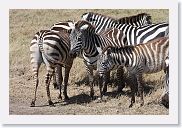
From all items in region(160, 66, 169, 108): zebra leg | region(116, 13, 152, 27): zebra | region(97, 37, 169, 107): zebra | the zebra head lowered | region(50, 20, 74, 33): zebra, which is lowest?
region(160, 66, 169, 108): zebra leg

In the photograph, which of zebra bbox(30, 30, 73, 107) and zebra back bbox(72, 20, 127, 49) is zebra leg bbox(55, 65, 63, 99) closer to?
zebra bbox(30, 30, 73, 107)

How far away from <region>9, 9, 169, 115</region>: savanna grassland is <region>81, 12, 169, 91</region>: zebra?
0.10m

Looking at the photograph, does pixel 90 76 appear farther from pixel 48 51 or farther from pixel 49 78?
pixel 48 51

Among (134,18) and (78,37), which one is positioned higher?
(134,18)

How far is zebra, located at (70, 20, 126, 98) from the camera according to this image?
6930 millimetres

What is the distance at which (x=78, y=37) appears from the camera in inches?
273

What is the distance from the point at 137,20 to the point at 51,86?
127cm

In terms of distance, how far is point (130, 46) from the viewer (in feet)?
22.5

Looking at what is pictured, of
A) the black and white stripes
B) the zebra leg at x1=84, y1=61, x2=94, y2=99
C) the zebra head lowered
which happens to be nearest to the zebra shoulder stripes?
the zebra head lowered

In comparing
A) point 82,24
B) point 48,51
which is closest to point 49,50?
point 48,51

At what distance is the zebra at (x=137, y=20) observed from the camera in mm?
7319
